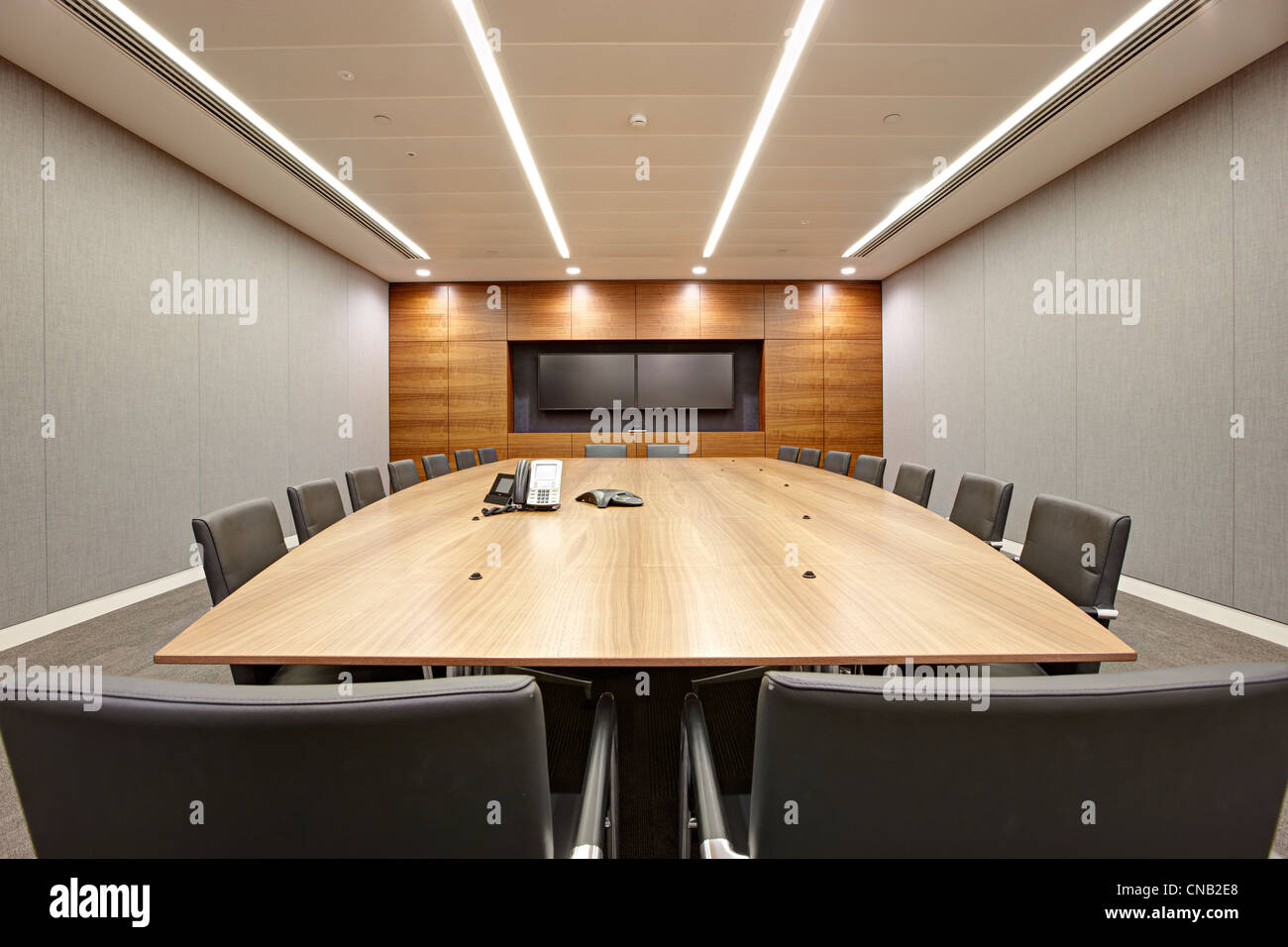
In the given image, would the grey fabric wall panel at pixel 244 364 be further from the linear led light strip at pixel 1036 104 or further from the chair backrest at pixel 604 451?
the linear led light strip at pixel 1036 104

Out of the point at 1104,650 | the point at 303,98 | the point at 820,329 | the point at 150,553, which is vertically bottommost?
the point at 150,553

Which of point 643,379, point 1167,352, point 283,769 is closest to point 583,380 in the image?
point 643,379

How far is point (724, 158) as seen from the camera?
4.38 meters

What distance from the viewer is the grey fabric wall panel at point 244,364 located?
4688 millimetres

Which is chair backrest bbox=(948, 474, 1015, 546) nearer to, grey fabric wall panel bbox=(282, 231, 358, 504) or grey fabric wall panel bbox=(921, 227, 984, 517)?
grey fabric wall panel bbox=(921, 227, 984, 517)

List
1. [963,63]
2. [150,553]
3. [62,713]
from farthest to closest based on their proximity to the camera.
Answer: [150,553] → [963,63] → [62,713]

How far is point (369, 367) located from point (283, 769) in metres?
7.94

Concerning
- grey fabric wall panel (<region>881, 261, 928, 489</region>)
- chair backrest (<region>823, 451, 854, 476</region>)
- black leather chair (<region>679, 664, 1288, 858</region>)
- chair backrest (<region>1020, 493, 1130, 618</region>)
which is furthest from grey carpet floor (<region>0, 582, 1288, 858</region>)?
grey fabric wall panel (<region>881, 261, 928, 489</region>)

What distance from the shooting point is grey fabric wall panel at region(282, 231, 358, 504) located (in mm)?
5898

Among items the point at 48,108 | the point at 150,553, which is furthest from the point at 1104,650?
the point at 48,108

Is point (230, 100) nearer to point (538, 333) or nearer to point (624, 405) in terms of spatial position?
point (538, 333)

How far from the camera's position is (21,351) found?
127 inches

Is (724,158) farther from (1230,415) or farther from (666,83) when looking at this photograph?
(1230,415)
